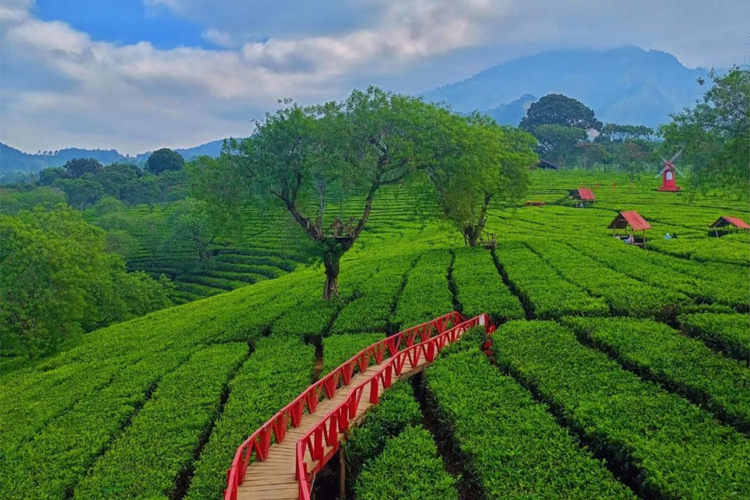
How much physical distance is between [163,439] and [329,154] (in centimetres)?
1420

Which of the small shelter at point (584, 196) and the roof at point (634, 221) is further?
the small shelter at point (584, 196)

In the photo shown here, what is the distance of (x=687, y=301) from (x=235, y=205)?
1899 centimetres

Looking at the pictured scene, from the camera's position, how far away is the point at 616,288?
21359 millimetres

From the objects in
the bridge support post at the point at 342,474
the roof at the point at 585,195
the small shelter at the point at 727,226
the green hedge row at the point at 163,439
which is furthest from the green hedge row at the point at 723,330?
Answer: the roof at the point at 585,195

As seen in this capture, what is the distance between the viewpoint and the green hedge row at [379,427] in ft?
37.4

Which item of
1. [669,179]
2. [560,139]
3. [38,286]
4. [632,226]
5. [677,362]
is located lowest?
[677,362]

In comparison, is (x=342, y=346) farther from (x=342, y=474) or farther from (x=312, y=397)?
(x=342, y=474)

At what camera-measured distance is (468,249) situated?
34719mm

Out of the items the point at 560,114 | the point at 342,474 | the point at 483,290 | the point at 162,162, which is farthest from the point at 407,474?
Answer: the point at 162,162

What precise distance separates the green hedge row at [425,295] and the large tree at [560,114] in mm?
106443

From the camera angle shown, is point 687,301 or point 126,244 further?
point 126,244

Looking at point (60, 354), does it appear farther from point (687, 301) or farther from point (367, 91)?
point (687, 301)

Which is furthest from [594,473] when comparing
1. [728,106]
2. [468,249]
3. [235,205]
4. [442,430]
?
[468,249]

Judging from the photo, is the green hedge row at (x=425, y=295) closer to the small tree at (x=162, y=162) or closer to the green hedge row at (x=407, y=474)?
the green hedge row at (x=407, y=474)
